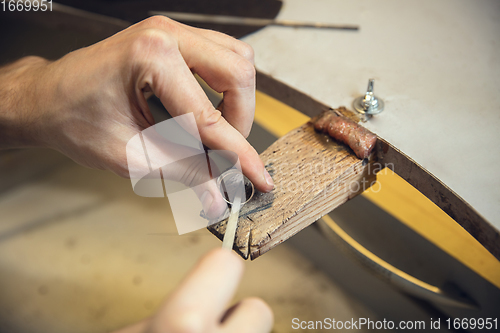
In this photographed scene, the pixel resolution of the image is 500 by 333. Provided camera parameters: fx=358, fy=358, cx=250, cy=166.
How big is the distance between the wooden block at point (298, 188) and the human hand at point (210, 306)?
0.66 ft

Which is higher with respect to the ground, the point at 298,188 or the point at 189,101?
the point at 189,101

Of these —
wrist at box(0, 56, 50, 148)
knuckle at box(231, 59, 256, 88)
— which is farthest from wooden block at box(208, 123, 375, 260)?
wrist at box(0, 56, 50, 148)

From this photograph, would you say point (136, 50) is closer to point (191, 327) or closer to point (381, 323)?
point (191, 327)

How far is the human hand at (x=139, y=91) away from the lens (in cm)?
64

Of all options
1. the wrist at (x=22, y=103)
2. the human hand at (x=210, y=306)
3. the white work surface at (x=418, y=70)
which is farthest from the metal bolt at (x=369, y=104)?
the wrist at (x=22, y=103)

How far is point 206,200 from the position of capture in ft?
2.24

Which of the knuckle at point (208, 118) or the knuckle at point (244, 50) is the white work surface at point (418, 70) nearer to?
the knuckle at point (244, 50)

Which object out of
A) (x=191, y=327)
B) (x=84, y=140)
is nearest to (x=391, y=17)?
(x=84, y=140)

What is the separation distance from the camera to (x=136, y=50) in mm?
644

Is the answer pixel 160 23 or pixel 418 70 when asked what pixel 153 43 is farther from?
pixel 418 70

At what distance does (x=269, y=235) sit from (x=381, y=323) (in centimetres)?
70

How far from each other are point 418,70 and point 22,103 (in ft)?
3.30

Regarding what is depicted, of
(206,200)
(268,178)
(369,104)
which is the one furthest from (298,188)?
(369,104)

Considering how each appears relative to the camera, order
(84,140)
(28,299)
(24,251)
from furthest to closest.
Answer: (24,251), (28,299), (84,140)
